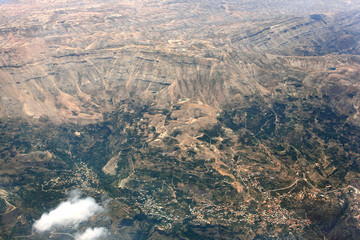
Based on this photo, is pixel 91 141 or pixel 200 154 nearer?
pixel 200 154

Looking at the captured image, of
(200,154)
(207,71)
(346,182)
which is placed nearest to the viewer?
(346,182)

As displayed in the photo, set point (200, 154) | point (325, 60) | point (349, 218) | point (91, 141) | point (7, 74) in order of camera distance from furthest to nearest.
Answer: point (325, 60), point (7, 74), point (91, 141), point (200, 154), point (349, 218)

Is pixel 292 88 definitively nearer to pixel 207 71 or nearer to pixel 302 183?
pixel 207 71

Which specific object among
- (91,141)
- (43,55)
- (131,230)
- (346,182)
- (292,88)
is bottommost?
(131,230)

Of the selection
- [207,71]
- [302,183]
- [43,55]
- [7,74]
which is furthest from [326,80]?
[7,74]

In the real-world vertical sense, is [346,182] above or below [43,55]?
below

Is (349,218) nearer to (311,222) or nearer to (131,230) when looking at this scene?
(311,222)

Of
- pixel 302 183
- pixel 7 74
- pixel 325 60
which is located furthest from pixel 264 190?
pixel 7 74
